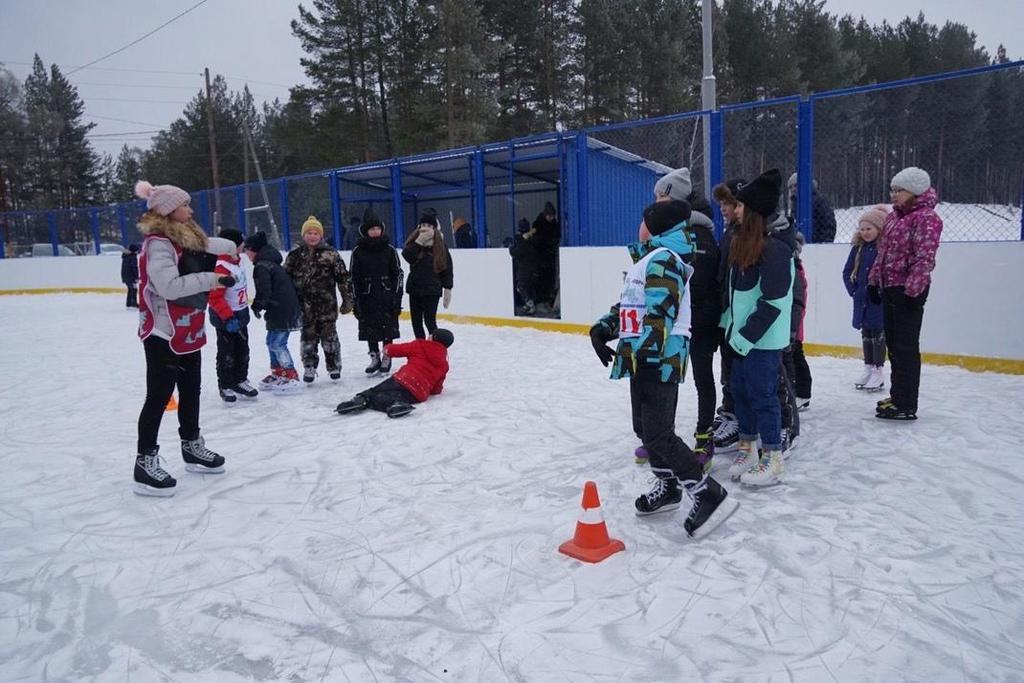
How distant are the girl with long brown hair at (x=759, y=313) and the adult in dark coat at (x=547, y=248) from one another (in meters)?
7.18

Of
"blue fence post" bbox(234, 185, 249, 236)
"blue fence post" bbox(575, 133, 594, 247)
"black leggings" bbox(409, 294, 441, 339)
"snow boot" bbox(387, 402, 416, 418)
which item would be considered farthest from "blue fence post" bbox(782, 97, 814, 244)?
"blue fence post" bbox(234, 185, 249, 236)

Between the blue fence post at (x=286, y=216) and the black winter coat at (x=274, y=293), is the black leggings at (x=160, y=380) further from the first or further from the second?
the blue fence post at (x=286, y=216)

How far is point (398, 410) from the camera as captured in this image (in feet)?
17.5

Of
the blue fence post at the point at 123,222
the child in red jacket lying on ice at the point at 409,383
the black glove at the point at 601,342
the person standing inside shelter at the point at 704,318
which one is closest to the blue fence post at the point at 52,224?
the blue fence post at the point at 123,222

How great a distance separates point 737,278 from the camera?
3.52 metres

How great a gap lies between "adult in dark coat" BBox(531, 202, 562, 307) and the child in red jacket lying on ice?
500 centimetres

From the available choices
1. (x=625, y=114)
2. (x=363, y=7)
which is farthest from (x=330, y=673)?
(x=363, y=7)

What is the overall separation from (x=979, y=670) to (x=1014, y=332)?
16.0 ft

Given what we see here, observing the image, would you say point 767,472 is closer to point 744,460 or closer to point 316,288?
point 744,460

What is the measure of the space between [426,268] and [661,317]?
4.42 metres

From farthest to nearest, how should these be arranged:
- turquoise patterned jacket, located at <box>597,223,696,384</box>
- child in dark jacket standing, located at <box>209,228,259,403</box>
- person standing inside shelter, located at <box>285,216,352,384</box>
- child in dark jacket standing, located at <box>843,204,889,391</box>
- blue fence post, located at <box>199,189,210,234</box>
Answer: blue fence post, located at <box>199,189,210,234</box> → person standing inside shelter, located at <box>285,216,352,384</box> → child in dark jacket standing, located at <box>209,228,259,403</box> → child in dark jacket standing, located at <box>843,204,889,391</box> → turquoise patterned jacket, located at <box>597,223,696,384</box>

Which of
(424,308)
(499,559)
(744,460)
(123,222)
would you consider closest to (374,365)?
(424,308)

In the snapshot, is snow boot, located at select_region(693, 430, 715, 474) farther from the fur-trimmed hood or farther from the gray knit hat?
the fur-trimmed hood

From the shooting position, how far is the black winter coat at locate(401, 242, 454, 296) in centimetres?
692
